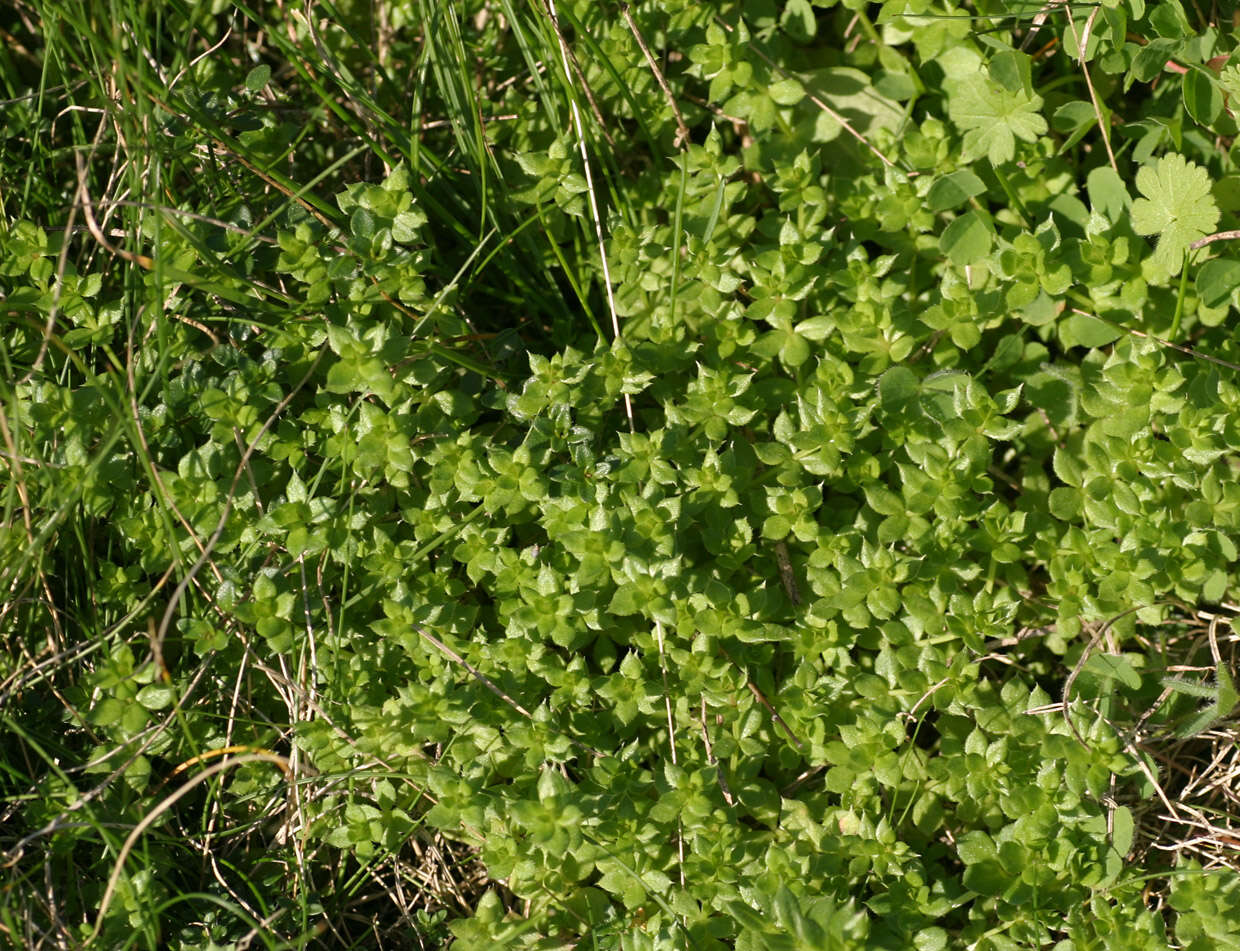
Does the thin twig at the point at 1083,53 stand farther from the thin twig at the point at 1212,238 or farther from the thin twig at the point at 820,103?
the thin twig at the point at 820,103

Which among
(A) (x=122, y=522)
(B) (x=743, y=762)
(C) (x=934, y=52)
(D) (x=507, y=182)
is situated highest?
(C) (x=934, y=52)

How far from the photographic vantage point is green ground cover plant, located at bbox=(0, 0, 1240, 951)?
105 inches

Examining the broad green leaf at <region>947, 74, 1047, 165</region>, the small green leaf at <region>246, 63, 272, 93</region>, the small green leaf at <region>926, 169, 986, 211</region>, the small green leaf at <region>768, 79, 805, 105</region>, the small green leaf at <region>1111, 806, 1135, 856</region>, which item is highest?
the small green leaf at <region>246, 63, 272, 93</region>

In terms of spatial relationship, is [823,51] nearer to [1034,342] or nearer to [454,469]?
[1034,342]

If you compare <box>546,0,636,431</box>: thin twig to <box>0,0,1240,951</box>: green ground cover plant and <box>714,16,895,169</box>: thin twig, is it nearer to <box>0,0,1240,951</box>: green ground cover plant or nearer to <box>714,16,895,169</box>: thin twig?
<box>0,0,1240,951</box>: green ground cover plant

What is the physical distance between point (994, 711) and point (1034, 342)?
992 millimetres

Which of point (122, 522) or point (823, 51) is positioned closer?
point (122, 522)

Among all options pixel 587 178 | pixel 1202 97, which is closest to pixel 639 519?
pixel 587 178

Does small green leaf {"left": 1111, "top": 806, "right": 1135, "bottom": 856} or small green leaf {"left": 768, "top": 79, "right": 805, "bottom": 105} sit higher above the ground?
small green leaf {"left": 768, "top": 79, "right": 805, "bottom": 105}

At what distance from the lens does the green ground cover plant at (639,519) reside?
2.68 meters

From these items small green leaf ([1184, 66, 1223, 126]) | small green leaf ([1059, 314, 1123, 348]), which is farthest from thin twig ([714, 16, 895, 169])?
small green leaf ([1184, 66, 1223, 126])

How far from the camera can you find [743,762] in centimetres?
279

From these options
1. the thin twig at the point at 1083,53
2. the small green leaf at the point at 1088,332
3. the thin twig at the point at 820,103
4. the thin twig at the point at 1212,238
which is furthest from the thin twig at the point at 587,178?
the thin twig at the point at 1212,238

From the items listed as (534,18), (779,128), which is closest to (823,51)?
(779,128)
